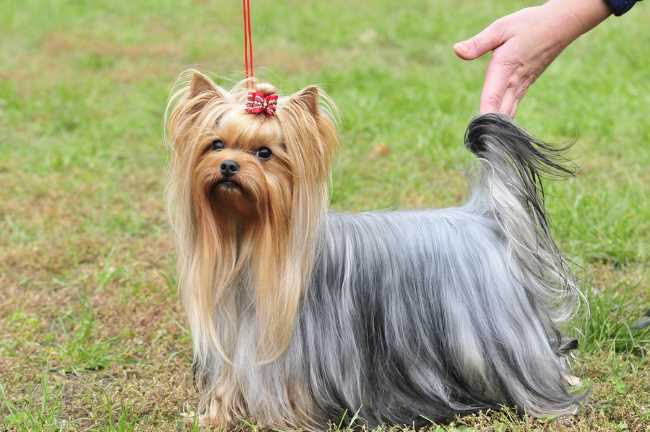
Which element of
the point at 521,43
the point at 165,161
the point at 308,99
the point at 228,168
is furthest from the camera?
the point at 165,161

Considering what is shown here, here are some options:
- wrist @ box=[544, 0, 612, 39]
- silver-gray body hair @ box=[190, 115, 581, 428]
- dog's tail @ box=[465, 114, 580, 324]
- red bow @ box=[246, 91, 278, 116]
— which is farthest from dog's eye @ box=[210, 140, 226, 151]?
wrist @ box=[544, 0, 612, 39]

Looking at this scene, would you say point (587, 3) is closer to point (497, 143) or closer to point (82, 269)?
point (497, 143)

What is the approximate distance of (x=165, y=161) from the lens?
572 cm

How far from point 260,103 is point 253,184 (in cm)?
23

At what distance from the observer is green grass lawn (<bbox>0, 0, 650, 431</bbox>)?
3295mm

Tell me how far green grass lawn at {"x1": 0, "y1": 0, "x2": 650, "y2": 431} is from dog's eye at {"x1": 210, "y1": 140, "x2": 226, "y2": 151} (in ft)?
2.82

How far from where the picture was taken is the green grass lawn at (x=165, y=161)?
10.8ft

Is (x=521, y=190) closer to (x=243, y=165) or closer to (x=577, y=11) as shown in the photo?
(x=577, y=11)

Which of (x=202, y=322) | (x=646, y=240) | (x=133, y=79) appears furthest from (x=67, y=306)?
(x=133, y=79)

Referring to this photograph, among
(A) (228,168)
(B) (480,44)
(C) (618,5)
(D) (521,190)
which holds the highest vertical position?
(C) (618,5)

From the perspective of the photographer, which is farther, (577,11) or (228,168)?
(577,11)

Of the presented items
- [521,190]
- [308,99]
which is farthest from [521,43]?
[308,99]

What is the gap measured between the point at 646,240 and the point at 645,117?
200 centimetres

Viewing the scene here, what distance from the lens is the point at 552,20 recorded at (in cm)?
297
